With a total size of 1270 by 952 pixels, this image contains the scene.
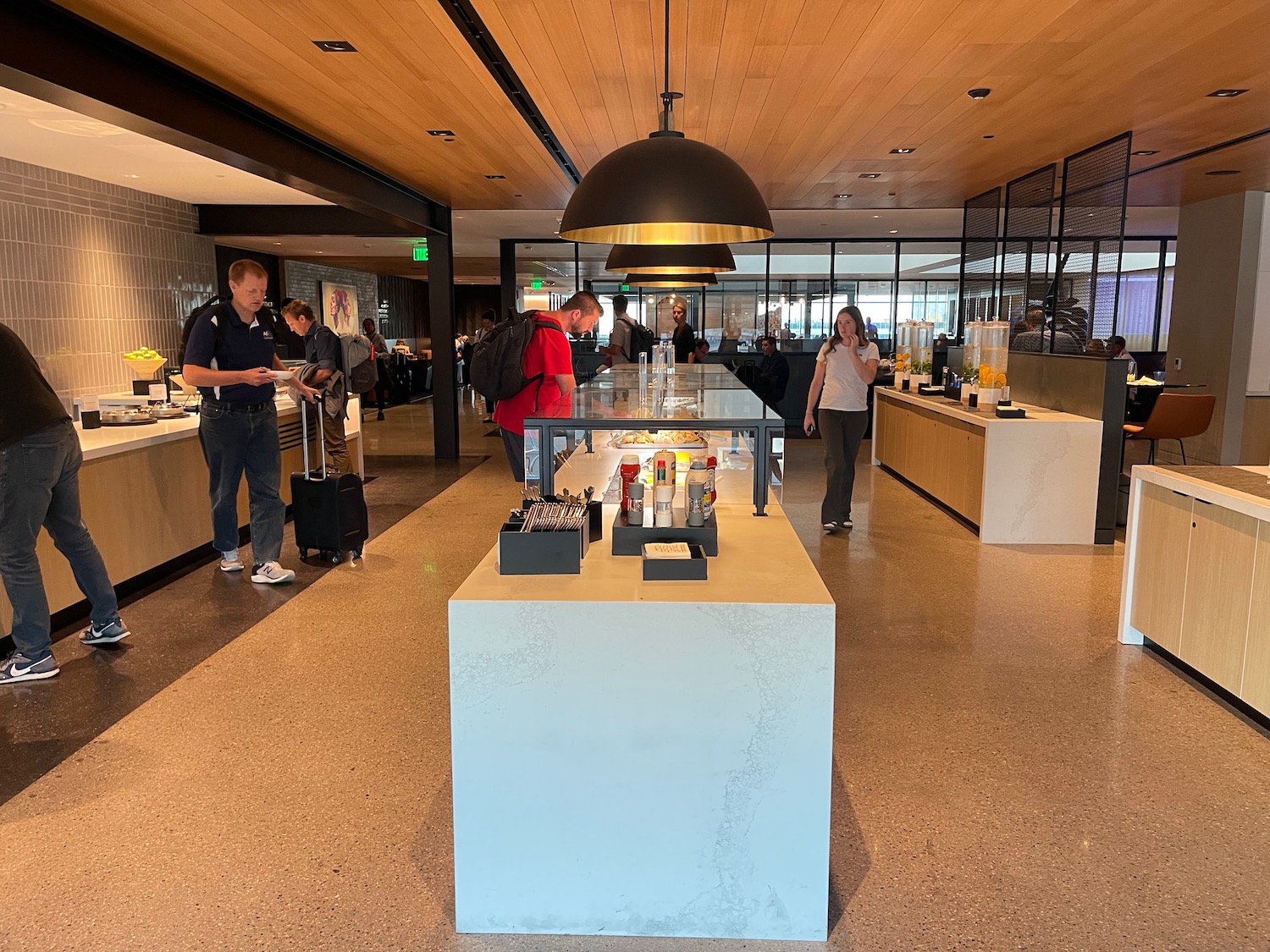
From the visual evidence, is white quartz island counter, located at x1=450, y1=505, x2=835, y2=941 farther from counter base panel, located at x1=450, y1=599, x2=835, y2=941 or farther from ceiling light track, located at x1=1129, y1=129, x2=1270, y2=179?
ceiling light track, located at x1=1129, y1=129, x2=1270, y2=179

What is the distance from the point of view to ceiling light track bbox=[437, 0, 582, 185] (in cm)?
406

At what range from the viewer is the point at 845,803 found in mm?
3008

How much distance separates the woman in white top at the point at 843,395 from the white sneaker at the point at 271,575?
3599mm

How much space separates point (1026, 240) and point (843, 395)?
283 cm

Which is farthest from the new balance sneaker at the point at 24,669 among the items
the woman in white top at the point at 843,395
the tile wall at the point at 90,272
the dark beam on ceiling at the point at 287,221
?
the dark beam on ceiling at the point at 287,221

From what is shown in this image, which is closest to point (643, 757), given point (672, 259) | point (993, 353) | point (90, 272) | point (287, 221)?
point (672, 259)

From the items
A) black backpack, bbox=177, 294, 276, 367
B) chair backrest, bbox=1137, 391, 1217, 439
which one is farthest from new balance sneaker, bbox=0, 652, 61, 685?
chair backrest, bbox=1137, 391, 1217, 439

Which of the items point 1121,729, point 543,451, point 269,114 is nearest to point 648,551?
point 543,451

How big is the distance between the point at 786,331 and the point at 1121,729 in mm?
11283

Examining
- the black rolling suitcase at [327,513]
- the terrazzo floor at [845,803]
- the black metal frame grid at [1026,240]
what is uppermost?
the black metal frame grid at [1026,240]

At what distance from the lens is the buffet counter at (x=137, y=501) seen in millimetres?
4652

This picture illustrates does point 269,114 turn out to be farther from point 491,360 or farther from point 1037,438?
point 1037,438

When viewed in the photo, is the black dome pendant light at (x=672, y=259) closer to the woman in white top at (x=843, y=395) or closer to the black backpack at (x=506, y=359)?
the black backpack at (x=506, y=359)

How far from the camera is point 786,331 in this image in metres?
14.4
